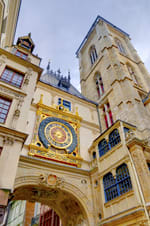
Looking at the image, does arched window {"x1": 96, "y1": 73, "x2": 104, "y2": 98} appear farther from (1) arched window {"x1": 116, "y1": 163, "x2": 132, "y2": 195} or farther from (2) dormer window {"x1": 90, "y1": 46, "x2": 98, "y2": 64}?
(1) arched window {"x1": 116, "y1": 163, "x2": 132, "y2": 195}

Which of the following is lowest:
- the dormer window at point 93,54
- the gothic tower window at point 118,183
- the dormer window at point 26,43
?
the gothic tower window at point 118,183

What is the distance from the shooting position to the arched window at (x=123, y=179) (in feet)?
33.3

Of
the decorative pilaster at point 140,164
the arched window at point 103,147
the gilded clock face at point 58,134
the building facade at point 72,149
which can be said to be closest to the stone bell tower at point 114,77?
the building facade at point 72,149

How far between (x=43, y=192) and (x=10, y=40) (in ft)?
44.2

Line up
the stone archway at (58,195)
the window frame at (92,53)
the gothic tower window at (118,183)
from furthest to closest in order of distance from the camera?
1. the window frame at (92,53)
2. the stone archway at (58,195)
3. the gothic tower window at (118,183)

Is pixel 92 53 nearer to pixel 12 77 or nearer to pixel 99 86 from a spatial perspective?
pixel 99 86

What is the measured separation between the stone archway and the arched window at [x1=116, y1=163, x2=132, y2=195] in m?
3.16

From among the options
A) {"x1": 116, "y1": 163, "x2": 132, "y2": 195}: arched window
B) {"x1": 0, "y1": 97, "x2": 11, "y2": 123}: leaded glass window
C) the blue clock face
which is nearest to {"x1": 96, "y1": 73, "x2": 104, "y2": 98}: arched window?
the blue clock face

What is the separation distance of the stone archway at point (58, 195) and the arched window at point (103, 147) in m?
3.33

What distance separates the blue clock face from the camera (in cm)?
1380

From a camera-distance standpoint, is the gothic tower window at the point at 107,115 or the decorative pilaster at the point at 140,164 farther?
the gothic tower window at the point at 107,115

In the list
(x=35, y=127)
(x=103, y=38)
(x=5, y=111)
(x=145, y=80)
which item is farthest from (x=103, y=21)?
(x=5, y=111)

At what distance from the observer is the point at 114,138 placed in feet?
42.2

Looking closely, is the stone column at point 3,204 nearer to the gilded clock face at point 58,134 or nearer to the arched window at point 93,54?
the gilded clock face at point 58,134
